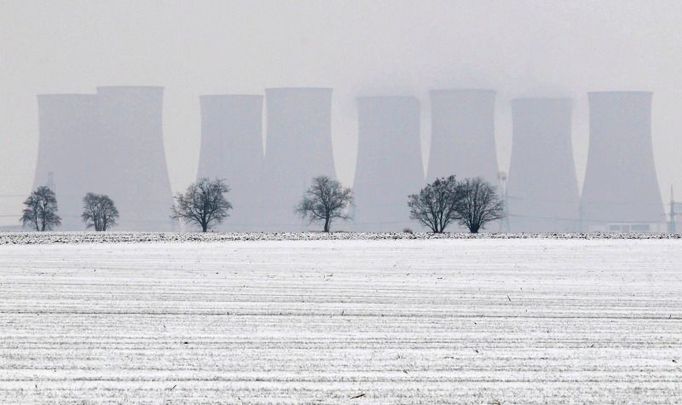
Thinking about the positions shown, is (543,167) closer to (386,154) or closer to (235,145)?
(386,154)

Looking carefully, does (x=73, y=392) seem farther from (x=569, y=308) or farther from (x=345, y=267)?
(x=345, y=267)

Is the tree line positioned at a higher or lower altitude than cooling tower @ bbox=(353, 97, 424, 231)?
lower

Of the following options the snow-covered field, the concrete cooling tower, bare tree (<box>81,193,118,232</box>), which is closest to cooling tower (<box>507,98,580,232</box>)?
the concrete cooling tower

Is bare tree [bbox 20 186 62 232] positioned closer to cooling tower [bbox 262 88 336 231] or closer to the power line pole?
cooling tower [bbox 262 88 336 231]

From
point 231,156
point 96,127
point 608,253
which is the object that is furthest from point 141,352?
point 96,127

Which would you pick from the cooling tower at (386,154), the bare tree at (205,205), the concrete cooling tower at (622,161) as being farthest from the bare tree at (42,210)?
the concrete cooling tower at (622,161)

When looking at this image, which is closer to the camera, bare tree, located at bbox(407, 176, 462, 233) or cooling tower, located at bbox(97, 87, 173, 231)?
bare tree, located at bbox(407, 176, 462, 233)

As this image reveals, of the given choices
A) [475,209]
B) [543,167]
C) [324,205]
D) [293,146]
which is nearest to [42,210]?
[293,146]
